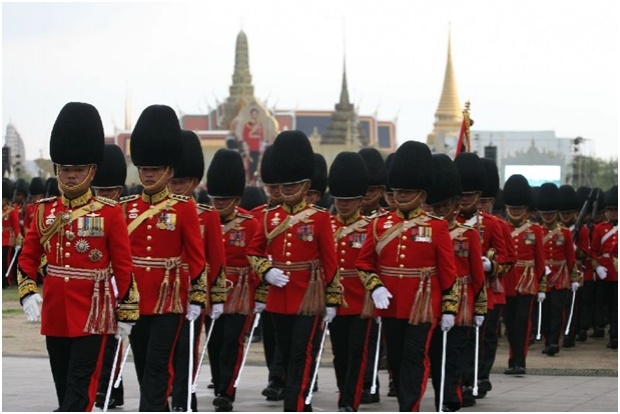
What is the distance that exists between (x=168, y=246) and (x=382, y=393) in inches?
150

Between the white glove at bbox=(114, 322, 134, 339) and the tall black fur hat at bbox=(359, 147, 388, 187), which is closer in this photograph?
the white glove at bbox=(114, 322, 134, 339)

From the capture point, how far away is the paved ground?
12391 mm

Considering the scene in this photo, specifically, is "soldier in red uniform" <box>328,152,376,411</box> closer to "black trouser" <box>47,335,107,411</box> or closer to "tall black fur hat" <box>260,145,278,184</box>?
"tall black fur hat" <box>260,145,278,184</box>

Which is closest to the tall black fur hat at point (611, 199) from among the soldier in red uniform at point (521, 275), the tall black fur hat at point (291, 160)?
the soldier in red uniform at point (521, 275)

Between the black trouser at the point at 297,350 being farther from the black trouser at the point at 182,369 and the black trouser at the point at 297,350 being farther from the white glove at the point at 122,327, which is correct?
the white glove at the point at 122,327

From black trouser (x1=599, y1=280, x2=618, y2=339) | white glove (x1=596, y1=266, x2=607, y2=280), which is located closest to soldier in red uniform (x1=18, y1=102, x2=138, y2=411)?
white glove (x1=596, y1=266, x2=607, y2=280)

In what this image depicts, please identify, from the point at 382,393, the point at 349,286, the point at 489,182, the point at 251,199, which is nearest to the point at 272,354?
the point at 382,393

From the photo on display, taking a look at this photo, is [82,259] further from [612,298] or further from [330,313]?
[612,298]

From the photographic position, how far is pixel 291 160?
12.0m

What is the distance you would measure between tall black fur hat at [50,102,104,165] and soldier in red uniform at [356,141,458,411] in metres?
2.36

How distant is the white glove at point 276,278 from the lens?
11.5 meters

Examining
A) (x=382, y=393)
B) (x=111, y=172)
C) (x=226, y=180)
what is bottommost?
(x=382, y=393)

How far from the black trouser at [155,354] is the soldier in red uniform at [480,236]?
331 cm

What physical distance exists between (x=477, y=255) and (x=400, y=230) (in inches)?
45.7
